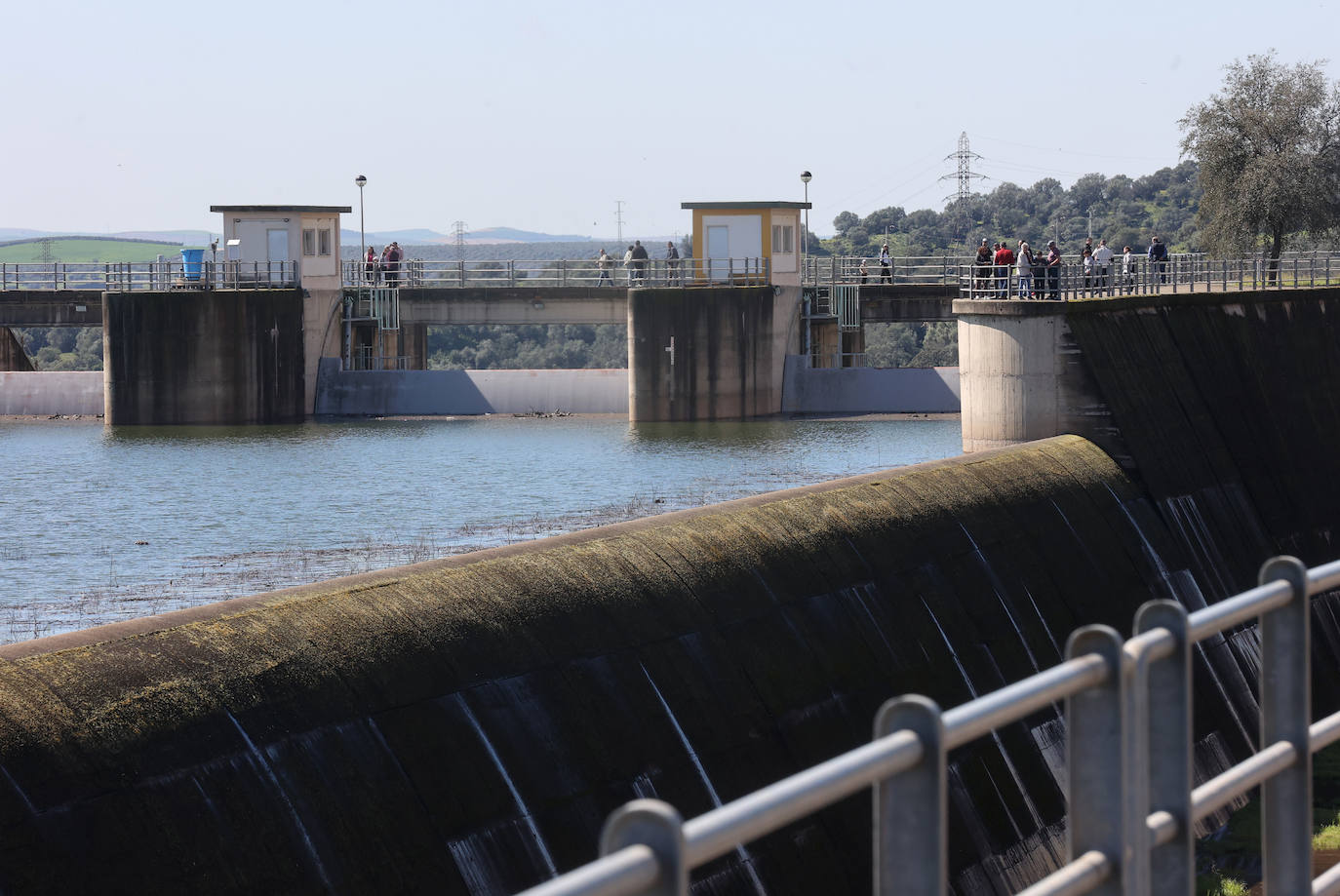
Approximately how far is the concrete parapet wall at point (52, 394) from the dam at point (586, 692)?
3112 centimetres

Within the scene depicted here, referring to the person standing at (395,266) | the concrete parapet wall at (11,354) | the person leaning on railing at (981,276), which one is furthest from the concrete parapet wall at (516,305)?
the person leaning on railing at (981,276)

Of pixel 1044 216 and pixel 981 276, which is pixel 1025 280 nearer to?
pixel 981 276

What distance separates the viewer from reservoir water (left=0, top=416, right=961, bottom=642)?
57.8ft

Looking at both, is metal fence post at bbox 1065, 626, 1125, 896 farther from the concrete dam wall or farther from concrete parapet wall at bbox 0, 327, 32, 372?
concrete parapet wall at bbox 0, 327, 32, 372

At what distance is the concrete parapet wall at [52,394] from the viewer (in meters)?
45.4

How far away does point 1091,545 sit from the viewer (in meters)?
20.2


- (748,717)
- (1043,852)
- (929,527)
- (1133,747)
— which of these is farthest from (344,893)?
(929,527)

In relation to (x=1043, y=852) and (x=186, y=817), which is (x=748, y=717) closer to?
(x=1043, y=852)

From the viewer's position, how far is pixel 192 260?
147 feet

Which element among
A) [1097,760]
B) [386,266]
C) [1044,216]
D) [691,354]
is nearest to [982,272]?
[691,354]

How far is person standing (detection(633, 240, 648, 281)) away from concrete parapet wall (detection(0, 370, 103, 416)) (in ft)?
46.8

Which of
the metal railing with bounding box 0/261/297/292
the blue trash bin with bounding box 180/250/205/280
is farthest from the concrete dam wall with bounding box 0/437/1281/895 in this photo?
the blue trash bin with bounding box 180/250/205/280

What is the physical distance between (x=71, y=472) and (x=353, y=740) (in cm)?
2224

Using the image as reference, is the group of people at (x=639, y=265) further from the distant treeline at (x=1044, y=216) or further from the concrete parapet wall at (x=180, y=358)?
the distant treeline at (x=1044, y=216)
